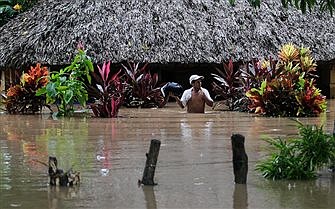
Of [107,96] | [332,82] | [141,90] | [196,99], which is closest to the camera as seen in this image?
[107,96]

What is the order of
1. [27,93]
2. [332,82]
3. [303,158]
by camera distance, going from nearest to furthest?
[303,158] → [27,93] → [332,82]

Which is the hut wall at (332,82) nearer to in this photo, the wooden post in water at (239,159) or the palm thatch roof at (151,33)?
the palm thatch roof at (151,33)

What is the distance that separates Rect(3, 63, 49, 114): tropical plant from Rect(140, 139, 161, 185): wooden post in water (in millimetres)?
7863

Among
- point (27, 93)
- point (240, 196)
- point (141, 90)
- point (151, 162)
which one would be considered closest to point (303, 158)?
point (240, 196)

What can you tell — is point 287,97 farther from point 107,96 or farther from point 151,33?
point 151,33

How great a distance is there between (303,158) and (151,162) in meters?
1.28

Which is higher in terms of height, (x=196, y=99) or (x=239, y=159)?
(x=196, y=99)

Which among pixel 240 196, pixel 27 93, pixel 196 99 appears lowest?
pixel 240 196

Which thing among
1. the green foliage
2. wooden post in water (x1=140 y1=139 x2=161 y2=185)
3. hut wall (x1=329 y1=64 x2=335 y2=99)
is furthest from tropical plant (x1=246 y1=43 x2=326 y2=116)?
wooden post in water (x1=140 y1=139 x2=161 y2=185)

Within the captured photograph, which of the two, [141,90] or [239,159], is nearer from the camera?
[239,159]

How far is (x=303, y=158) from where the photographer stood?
6.05 metres

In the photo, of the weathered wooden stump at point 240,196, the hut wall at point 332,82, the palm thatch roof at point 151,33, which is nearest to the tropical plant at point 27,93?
the palm thatch roof at point 151,33

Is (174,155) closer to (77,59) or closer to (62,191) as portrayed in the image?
(62,191)

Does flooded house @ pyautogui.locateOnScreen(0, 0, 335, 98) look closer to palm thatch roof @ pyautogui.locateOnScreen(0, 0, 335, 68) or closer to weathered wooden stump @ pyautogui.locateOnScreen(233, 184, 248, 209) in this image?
palm thatch roof @ pyautogui.locateOnScreen(0, 0, 335, 68)
